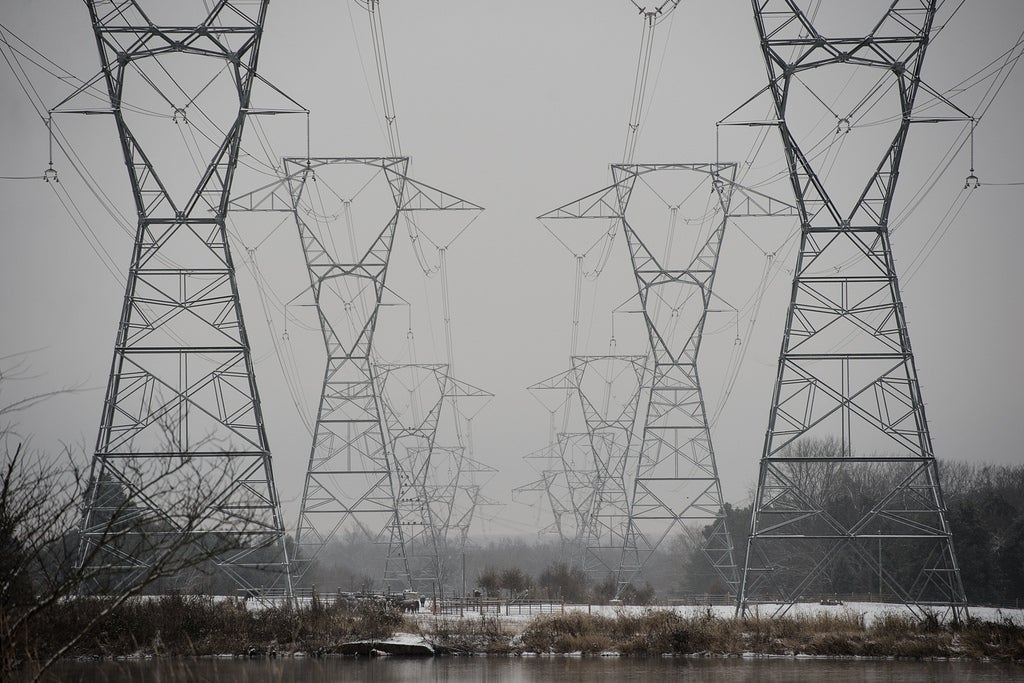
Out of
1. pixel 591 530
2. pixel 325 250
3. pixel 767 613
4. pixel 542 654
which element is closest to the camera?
pixel 542 654

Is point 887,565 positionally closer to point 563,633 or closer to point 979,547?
point 979,547

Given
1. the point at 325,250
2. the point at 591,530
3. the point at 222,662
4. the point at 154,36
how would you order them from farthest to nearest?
the point at 591,530, the point at 325,250, the point at 154,36, the point at 222,662

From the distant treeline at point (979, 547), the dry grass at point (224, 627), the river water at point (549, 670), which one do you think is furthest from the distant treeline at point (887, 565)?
the river water at point (549, 670)

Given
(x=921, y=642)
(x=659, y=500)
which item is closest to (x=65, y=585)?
(x=921, y=642)

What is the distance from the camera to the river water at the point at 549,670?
24.6 meters

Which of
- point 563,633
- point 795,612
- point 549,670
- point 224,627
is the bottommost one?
point 549,670

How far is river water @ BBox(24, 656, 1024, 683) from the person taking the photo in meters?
24.6

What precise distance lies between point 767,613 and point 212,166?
78.0 ft

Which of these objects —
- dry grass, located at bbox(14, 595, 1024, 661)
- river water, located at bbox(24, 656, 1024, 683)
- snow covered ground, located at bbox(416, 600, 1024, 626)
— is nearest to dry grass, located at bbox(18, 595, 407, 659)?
dry grass, located at bbox(14, 595, 1024, 661)

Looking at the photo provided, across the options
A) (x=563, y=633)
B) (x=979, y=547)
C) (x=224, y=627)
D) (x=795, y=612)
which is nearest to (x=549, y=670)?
(x=563, y=633)

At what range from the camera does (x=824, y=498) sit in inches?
2783

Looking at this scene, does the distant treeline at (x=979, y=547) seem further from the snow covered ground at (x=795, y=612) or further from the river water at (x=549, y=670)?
the river water at (x=549, y=670)

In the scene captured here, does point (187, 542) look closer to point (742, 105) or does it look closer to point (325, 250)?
point (742, 105)

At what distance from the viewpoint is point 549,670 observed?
27.7 metres
